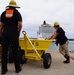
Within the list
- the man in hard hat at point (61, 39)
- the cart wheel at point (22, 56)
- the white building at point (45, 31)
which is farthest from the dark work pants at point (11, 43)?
the white building at point (45, 31)

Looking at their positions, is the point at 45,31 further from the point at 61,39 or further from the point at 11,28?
the point at 11,28

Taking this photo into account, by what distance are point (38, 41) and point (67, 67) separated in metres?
1.30

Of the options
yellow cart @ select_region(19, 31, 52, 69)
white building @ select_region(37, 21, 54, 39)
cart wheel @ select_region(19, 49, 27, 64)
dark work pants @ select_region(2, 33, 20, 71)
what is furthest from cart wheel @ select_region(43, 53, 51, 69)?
white building @ select_region(37, 21, 54, 39)

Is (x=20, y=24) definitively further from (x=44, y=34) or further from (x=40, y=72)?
(x=44, y=34)

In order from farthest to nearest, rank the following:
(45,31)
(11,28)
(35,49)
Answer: (45,31) < (35,49) < (11,28)

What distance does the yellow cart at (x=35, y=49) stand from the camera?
30.1ft

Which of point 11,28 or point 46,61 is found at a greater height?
point 11,28

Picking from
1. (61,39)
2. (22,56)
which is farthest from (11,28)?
(61,39)

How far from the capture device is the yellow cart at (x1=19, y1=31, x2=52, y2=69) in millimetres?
9172

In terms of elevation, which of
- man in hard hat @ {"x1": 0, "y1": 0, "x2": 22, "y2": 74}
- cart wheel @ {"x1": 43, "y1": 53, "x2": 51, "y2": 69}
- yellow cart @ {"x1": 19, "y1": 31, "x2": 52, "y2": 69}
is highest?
man in hard hat @ {"x1": 0, "y1": 0, "x2": 22, "y2": 74}

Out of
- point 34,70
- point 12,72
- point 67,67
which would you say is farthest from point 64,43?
point 12,72

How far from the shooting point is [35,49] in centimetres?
923

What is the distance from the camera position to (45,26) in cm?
1360

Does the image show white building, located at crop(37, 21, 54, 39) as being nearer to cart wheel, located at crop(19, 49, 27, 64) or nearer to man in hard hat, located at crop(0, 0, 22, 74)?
cart wheel, located at crop(19, 49, 27, 64)
